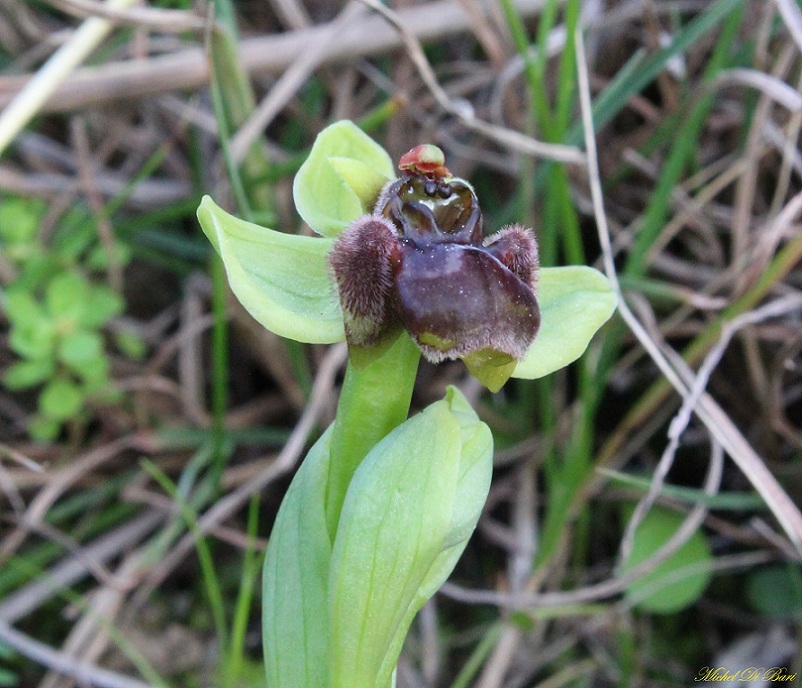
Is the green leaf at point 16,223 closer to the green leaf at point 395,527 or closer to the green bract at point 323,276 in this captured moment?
the green bract at point 323,276

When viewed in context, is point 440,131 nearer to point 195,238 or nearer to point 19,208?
point 195,238

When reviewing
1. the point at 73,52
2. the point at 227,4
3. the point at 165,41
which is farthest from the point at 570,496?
the point at 165,41

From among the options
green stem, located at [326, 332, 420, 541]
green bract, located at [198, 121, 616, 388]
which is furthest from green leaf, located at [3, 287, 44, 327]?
green stem, located at [326, 332, 420, 541]

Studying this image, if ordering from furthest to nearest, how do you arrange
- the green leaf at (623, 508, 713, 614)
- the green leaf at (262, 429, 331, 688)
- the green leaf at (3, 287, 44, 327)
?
the green leaf at (623, 508, 713, 614), the green leaf at (3, 287, 44, 327), the green leaf at (262, 429, 331, 688)

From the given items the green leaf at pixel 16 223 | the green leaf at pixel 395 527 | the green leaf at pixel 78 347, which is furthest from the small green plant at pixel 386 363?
the green leaf at pixel 16 223

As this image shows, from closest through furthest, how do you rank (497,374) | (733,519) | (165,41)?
1. (497,374)
2. (733,519)
3. (165,41)

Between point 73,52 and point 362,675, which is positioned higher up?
point 73,52
